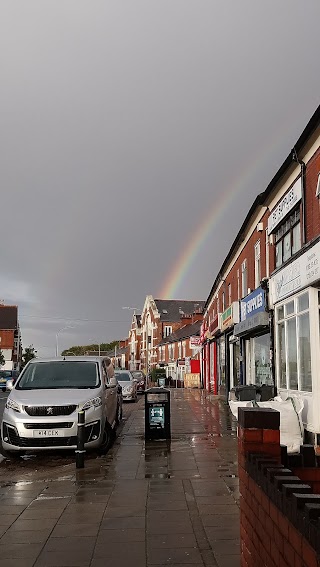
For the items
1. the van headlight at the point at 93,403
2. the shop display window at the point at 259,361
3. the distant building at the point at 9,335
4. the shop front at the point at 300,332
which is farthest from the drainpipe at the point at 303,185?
the distant building at the point at 9,335

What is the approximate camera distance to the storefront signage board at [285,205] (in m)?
12.8

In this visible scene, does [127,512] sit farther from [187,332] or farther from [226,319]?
[187,332]

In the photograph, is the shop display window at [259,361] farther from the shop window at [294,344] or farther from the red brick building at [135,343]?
the red brick building at [135,343]

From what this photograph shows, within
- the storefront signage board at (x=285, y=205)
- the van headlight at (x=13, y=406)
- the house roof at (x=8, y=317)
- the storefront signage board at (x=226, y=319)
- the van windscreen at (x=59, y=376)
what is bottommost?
the van headlight at (x=13, y=406)

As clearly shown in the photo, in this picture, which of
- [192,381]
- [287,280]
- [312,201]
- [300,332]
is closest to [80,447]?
[300,332]

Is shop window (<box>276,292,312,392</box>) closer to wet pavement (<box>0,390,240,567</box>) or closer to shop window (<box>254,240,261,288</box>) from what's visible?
wet pavement (<box>0,390,240,567</box>)

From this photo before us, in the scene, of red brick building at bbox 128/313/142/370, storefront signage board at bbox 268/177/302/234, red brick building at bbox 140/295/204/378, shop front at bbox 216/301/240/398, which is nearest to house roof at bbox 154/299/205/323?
red brick building at bbox 140/295/204/378

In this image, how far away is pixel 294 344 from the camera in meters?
12.5

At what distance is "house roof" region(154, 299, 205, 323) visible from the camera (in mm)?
81250

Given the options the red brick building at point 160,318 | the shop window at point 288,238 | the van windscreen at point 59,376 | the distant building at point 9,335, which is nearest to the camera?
the van windscreen at point 59,376

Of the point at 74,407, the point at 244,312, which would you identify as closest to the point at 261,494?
the point at 74,407

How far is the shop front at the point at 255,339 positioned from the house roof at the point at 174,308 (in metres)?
59.0

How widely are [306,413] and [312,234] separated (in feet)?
11.9

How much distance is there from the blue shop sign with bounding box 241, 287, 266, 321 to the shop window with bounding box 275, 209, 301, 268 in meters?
1.11
